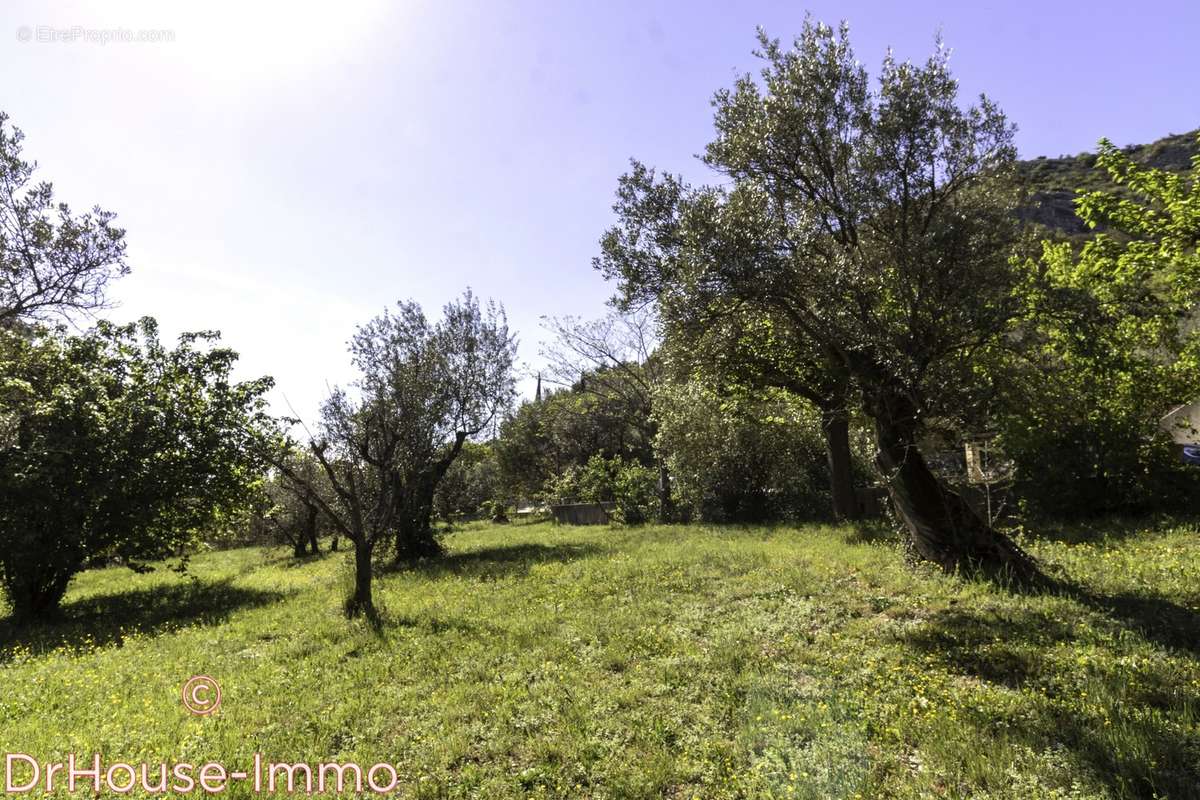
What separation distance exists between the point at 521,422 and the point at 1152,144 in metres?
119

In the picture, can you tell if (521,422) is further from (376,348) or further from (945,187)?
(945,187)

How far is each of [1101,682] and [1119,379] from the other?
46.0 ft

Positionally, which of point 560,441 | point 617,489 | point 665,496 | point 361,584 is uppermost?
point 560,441

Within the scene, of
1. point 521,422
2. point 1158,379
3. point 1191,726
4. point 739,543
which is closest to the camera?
point 1191,726

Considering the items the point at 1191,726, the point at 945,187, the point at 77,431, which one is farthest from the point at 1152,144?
the point at 77,431

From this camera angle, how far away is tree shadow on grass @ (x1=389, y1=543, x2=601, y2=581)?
1750 cm

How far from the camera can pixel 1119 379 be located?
16.3 m

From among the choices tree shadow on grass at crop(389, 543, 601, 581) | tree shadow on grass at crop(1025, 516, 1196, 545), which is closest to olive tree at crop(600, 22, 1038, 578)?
tree shadow on grass at crop(1025, 516, 1196, 545)

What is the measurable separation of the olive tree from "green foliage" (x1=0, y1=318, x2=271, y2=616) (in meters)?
14.7

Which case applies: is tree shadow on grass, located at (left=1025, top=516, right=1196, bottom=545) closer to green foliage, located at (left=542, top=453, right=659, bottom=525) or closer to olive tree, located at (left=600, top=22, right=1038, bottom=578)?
olive tree, located at (left=600, top=22, right=1038, bottom=578)

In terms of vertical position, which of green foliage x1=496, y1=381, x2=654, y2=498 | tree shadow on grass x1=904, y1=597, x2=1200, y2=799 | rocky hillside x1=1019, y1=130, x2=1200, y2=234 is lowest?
tree shadow on grass x1=904, y1=597, x2=1200, y2=799

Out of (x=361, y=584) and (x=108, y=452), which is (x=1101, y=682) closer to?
(x=361, y=584)

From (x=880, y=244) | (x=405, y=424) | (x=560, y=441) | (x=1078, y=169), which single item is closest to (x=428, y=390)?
(x=405, y=424)

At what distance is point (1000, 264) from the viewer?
10.9 m
